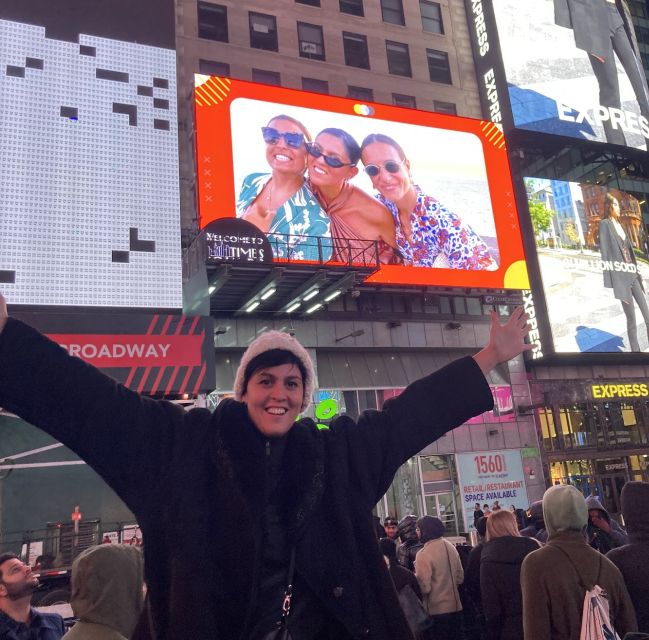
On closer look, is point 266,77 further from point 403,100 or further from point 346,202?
point 346,202

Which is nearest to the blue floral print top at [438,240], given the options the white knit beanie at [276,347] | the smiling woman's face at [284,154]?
the smiling woman's face at [284,154]

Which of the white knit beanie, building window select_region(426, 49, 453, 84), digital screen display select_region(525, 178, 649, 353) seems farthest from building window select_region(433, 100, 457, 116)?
the white knit beanie

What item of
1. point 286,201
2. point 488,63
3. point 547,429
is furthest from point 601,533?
point 488,63

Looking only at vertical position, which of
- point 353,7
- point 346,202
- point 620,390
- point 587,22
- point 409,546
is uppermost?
point 587,22

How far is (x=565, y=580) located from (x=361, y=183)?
71.7 ft

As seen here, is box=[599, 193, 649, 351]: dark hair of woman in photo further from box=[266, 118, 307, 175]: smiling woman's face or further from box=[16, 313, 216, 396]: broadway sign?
box=[16, 313, 216, 396]: broadway sign

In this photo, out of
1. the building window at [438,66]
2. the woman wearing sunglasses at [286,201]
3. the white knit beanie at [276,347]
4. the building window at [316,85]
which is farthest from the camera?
the building window at [438,66]

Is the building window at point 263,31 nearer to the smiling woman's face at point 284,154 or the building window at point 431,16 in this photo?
the smiling woman's face at point 284,154

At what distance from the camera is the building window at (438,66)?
2975 cm

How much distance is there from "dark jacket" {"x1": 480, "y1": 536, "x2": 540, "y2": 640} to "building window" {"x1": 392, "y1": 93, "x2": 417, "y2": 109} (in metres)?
26.2

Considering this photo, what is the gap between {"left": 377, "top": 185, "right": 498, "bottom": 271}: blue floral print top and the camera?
2434cm

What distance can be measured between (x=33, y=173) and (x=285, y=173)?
8.69 metres

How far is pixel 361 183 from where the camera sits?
2425cm

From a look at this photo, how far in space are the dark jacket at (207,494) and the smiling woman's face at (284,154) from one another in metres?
21.6
